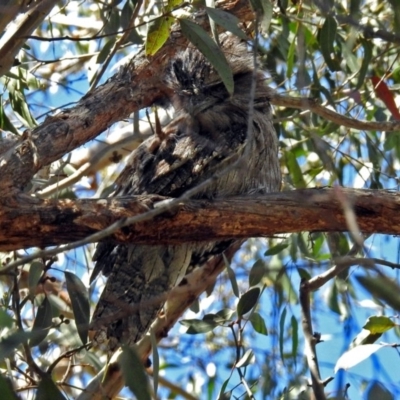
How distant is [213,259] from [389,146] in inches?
32.1

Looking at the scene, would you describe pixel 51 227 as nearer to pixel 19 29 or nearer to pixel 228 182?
pixel 19 29

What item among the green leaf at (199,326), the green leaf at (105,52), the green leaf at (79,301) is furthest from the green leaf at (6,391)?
the green leaf at (105,52)

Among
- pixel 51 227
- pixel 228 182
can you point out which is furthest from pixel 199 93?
pixel 51 227

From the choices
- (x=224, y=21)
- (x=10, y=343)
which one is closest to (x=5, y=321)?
(x=10, y=343)

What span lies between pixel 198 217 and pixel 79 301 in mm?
425

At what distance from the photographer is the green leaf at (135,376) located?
5.53 ft

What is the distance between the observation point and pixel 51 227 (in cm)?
198

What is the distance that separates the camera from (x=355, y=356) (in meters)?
1.93

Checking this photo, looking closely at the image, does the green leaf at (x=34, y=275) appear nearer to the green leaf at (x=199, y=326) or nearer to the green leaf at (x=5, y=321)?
the green leaf at (x=199, y=326)

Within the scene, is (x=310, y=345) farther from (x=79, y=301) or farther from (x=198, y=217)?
(x=79, y=301)

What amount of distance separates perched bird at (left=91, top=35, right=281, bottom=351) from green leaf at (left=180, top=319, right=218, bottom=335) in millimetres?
199

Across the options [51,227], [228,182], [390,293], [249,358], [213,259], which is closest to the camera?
[390,293]

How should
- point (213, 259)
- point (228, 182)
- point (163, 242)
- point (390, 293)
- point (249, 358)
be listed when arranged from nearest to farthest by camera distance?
1. point (390, 293)
2. point (163, 242)
3. point (249, 358)
4. point (228, 182)
5. point (213, 259)

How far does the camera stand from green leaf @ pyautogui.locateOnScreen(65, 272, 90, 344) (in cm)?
222
